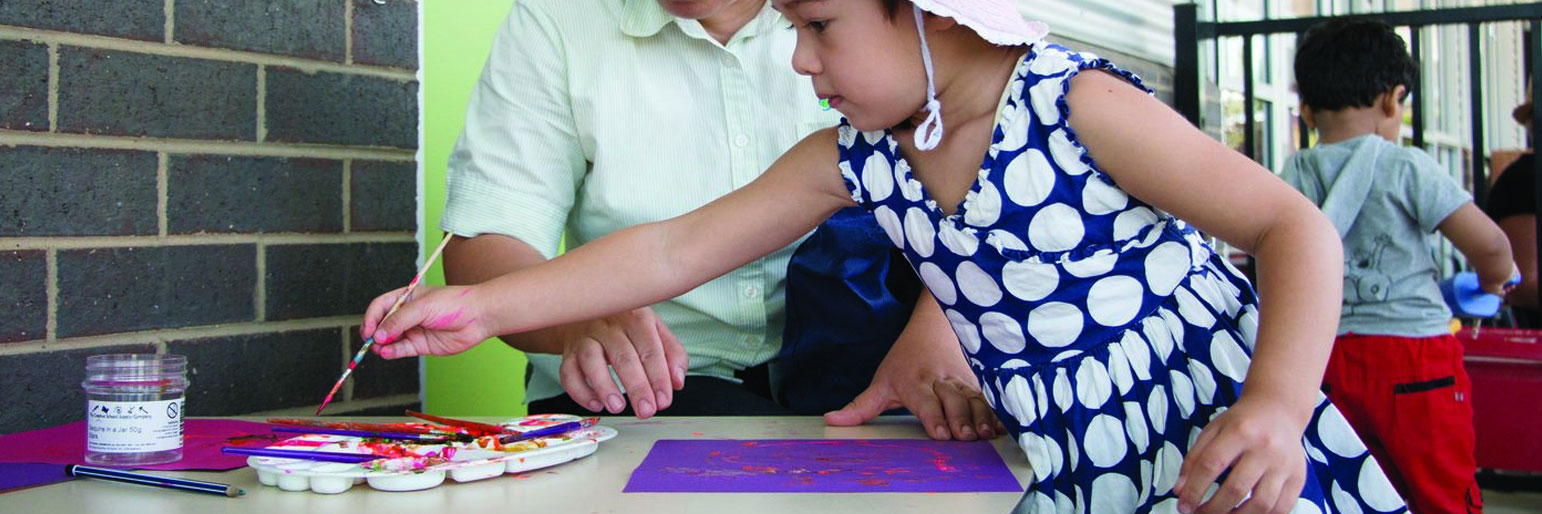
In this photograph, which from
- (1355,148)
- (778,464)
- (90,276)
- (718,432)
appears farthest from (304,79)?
(1355,148)

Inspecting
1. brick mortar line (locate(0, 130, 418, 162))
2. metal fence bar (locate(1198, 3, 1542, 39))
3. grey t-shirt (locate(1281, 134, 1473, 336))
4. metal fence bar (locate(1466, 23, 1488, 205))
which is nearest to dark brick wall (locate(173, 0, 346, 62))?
brick mortar line (locate(0, 130, 418, 162))

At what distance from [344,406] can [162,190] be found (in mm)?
533

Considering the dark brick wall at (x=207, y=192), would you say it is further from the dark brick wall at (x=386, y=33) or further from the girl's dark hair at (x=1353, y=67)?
the girl's dark hair at (x=1353, y=67)

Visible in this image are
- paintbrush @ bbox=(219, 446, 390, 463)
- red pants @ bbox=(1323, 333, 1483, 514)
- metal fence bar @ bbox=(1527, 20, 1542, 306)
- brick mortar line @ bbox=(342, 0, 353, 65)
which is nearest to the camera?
paintbrush @ bbox=(219, 446, 390, 463)

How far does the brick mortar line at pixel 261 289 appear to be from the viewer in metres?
2.11

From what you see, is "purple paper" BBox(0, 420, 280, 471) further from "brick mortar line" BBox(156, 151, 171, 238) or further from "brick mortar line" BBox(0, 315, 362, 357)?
"brick mortar line" BBox(156, 151, 171, 238)

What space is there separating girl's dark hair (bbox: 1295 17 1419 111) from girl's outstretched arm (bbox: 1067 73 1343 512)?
91.2 inches

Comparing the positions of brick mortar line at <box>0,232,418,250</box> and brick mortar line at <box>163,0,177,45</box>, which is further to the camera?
brick mortar line at <box>163,0,177,45</box>

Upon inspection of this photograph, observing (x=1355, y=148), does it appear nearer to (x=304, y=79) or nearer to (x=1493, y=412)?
(x=1493, y=412)

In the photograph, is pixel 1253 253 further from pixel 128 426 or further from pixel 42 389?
pixel 42 389

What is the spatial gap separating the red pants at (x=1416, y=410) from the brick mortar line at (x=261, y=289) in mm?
2453

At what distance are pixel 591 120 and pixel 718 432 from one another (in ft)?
2.11

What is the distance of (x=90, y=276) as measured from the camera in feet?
6.15

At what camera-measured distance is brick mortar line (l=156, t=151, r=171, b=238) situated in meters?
1.94
